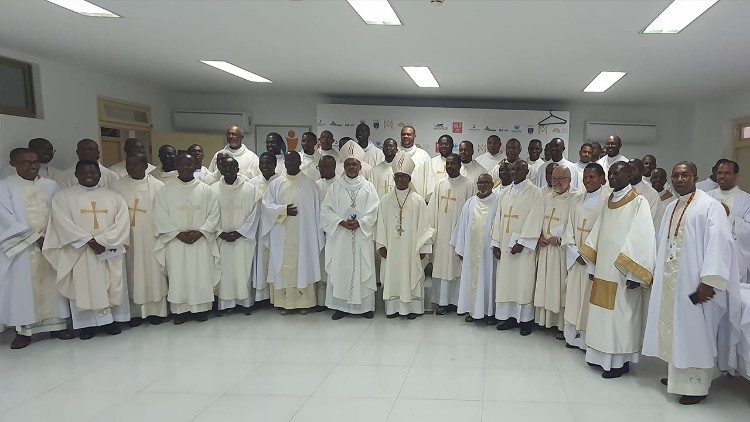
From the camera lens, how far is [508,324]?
16.6 ft

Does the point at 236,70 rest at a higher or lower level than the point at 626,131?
higher

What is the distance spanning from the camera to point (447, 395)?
11.3ft

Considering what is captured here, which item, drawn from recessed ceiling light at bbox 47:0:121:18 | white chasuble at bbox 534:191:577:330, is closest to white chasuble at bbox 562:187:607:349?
white chasuble at bbox 534:191:577:330

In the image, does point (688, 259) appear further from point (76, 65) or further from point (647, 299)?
point (76, 65)

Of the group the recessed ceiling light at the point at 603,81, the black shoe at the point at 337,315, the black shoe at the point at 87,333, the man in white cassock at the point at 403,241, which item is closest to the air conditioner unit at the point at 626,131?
the recessed ceiling light at the point at 603,81

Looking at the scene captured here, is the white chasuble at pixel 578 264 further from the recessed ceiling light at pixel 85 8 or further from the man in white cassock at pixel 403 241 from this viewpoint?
the recessed ceiling light at pixel 85 8

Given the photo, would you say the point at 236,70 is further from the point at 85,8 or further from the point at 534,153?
the point at 534,153

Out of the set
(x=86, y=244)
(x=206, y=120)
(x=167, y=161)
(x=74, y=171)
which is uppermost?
(x=206, y=120)

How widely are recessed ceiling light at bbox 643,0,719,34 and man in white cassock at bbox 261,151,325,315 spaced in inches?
151

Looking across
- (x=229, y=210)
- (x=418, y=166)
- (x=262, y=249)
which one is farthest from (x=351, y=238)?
(x=418, y=166)

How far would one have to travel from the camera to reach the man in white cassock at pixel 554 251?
451cm

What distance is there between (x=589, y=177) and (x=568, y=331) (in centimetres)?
152

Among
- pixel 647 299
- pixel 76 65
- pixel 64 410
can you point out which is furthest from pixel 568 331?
pixel 76 65

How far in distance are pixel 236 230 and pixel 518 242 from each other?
3.20 m
